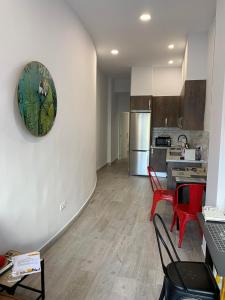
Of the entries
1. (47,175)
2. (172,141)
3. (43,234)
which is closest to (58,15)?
(47,175)

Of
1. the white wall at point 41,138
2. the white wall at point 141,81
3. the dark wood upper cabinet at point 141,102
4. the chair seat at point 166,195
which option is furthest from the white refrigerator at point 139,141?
the chair seat at point 166,195

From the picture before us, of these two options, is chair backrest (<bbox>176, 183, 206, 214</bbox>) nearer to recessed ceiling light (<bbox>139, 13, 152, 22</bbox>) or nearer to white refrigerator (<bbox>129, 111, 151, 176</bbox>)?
recessed ceiling light (<bbox>139, 13, 152, 22</bbox>)

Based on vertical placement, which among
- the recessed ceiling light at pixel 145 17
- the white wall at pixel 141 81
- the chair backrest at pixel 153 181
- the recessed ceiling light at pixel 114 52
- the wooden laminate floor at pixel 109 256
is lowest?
the wooden laminate floor at pixel 109 256

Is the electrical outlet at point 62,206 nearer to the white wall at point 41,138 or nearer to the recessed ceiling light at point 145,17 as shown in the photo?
the white wall at point 41,138

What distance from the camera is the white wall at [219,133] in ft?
6.95

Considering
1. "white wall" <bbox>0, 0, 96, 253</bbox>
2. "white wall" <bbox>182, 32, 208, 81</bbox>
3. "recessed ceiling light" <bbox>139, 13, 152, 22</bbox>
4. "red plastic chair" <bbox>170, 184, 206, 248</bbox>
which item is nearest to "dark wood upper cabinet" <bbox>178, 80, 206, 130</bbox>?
"white wall" <bbox>182, 32, 208, 81</bbox>

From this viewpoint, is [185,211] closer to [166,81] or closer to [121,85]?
[166,81]

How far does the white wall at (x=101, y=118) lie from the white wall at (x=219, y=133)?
15.4ft

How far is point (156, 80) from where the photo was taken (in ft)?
21.8

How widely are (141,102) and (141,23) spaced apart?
2.77m

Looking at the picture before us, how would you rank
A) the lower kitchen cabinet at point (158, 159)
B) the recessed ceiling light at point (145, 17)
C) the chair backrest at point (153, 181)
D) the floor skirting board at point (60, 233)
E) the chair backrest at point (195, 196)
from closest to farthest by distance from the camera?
the floor skirting board at point (60, 233), the chair backrest at point (195, 196), the recessed ceiling light at point (145, 17), the chair backrest at point (153, 181), the lower kitchen cabinet at point (158, 159)

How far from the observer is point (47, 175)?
2.68 metres

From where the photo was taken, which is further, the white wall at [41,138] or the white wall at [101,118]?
the white wall at [101,118]

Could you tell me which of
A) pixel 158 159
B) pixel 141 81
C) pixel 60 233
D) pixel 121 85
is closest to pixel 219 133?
pixel 60 233
